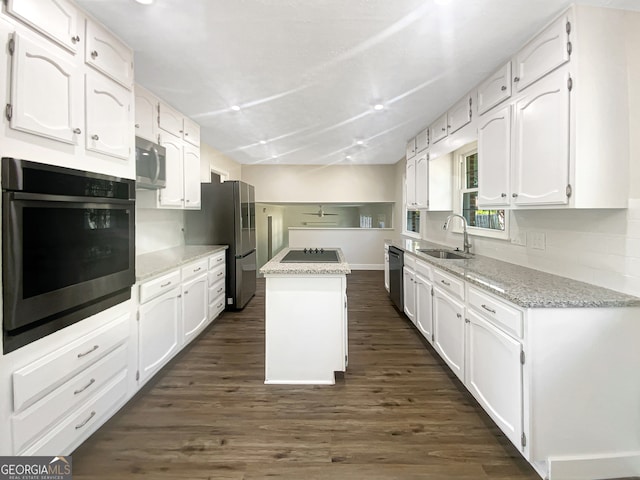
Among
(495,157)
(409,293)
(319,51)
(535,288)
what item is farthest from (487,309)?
(319,51)

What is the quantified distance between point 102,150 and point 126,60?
2.34 feet

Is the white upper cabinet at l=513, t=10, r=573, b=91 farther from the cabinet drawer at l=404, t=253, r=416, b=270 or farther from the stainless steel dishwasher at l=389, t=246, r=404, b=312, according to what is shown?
the stainless steel dishwasher at l=389, t=246, r=404, b=312

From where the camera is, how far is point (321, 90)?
2824mm

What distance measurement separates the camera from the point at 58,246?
5.00 ft

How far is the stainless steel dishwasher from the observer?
158 inches

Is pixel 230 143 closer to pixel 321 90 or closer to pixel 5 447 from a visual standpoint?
pixel 321 90

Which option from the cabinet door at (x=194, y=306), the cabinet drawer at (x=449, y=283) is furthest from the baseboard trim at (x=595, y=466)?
the cabinet door at (x=194, y=306)

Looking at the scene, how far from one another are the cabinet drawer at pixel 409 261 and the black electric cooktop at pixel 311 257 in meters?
0.89

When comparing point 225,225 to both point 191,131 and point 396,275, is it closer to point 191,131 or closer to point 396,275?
point 191,131

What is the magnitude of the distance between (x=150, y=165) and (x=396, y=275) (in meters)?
3.10

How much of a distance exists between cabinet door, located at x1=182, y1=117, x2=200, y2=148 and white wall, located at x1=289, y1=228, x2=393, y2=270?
3.59m

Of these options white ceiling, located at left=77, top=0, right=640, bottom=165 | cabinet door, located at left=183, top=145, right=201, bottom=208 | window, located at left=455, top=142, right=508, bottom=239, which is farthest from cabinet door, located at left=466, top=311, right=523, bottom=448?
cabinet door, located at left=183, top=145, right=201, bottom=208

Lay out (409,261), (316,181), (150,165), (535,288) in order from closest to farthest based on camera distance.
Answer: (535,288) → (150,165) → (409,261) → (316,181)

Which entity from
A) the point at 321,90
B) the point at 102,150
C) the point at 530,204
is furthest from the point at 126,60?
the point at 530,204
